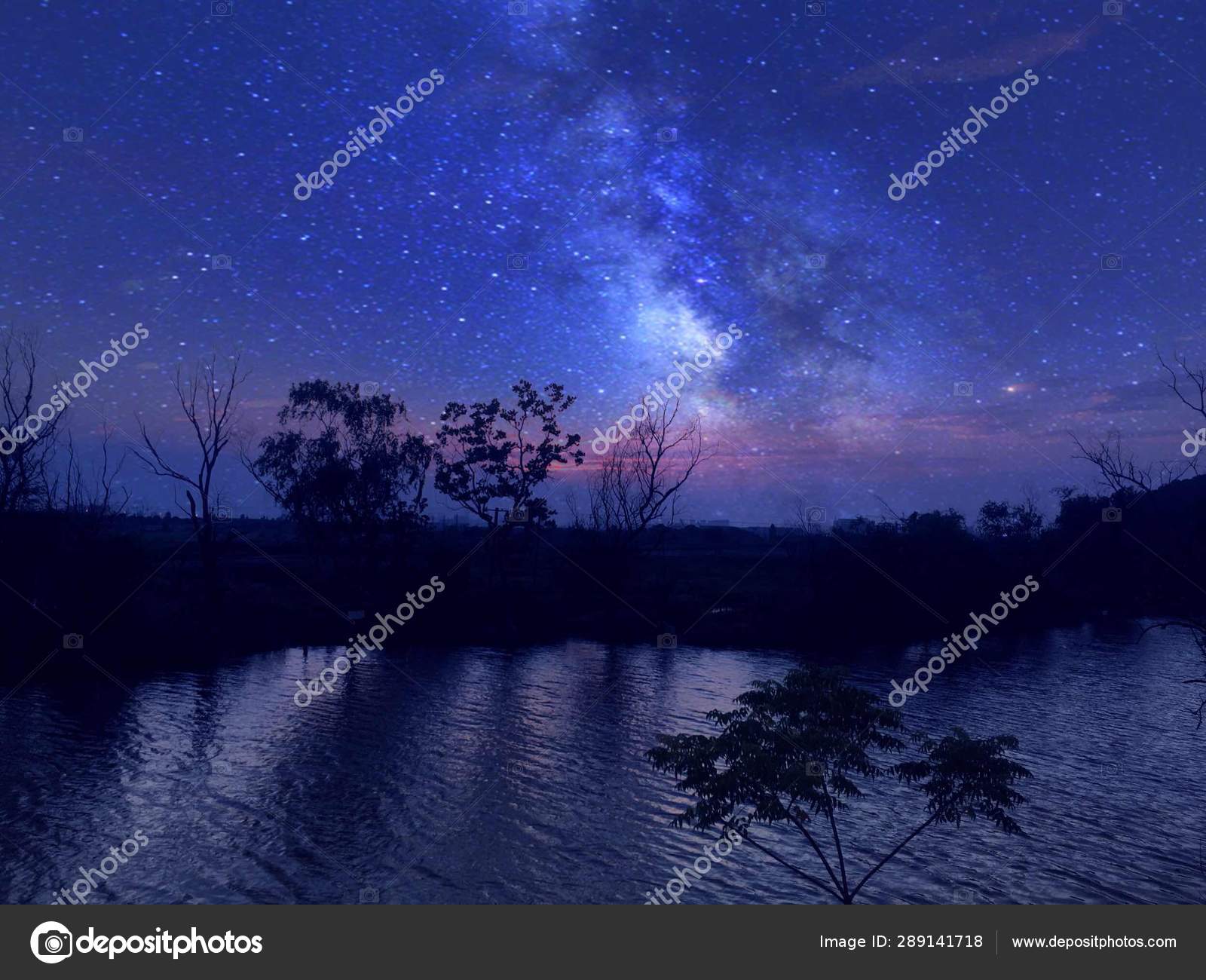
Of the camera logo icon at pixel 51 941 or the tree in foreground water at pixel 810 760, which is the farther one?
the tree in foreground water at pixel 810 760

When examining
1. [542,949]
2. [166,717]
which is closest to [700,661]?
[166,717]

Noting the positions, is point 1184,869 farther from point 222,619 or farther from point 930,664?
point 222,619

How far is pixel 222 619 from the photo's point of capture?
48.8 meters
